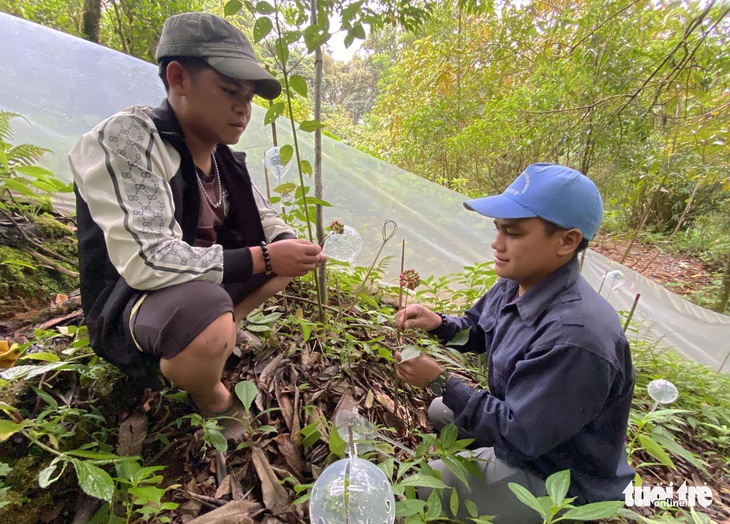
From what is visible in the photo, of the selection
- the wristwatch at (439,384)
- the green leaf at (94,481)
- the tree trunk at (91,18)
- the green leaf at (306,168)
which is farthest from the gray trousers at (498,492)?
the tree trunk at (91,18)

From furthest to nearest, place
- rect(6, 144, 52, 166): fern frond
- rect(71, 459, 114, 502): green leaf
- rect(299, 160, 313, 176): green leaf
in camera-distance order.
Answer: rect(6, 144, 52, 166): fern frond
rect(299, 160, 313, 176): green leaf
rect(71, 459, 114, 502): green leaf

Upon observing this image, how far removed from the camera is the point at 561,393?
1.10 m

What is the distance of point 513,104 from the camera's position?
4383 mm

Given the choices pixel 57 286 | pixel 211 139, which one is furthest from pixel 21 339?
pixel 211 139

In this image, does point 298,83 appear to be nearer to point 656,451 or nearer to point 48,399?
point 48,399

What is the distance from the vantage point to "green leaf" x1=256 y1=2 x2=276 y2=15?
1.41 m

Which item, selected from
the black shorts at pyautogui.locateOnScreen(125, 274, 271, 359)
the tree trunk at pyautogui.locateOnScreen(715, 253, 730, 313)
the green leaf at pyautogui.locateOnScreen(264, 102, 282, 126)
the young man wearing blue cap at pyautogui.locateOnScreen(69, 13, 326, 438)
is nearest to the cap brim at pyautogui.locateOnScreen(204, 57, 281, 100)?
the young man wearing blue cap at pyautogui.locateOnScreen(69, 13, 326, 438)

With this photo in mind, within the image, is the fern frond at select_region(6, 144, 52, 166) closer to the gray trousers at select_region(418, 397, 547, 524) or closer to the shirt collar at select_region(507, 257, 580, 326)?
the shirt collar at select_region(507, 257, 580, 326)

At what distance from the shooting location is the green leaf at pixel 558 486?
90 cm

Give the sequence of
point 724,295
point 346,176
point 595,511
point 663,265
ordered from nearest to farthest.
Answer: point 595,511
point 346,176
point 724,295
point 663,265

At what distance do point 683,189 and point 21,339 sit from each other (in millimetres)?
10443

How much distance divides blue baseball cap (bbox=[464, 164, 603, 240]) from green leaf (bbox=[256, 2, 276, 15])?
1143 millimetres

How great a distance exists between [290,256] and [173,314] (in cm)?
47

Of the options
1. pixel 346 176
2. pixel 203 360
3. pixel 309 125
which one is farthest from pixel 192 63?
pixel 346 176
